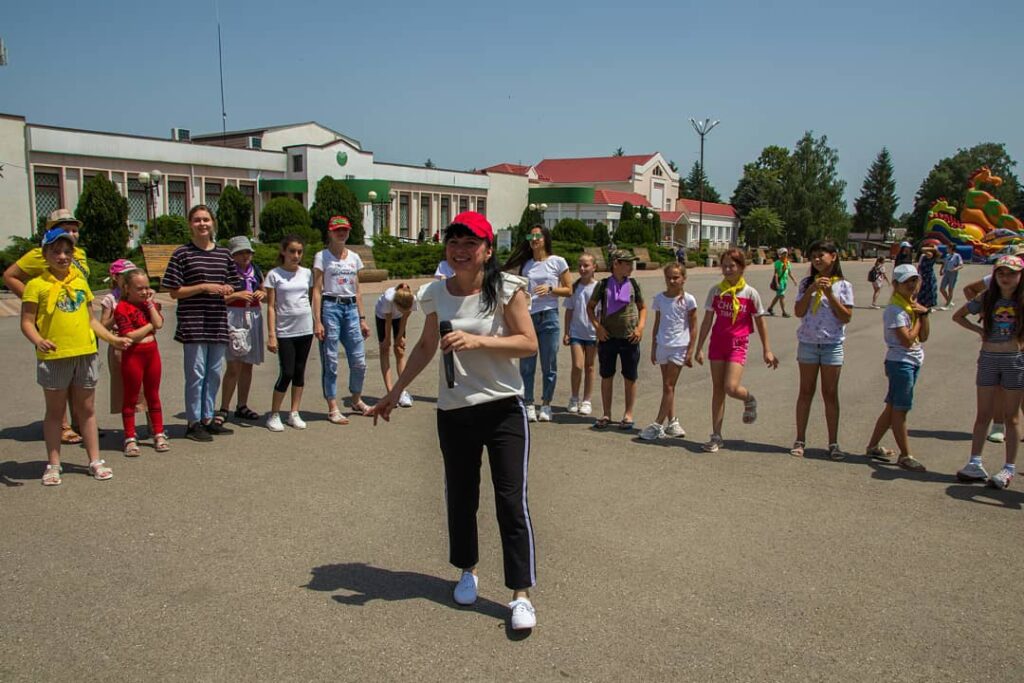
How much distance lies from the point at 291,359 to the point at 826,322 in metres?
4.78

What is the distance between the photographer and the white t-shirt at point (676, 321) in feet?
24.0

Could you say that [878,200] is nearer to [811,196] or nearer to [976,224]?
[811,196]

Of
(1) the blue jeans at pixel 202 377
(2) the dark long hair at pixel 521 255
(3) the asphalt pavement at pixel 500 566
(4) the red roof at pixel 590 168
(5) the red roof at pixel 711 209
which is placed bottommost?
(3) the asphalt pavement at pixel 500 566

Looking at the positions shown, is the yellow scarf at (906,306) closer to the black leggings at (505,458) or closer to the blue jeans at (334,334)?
the black leggings at (505,458)

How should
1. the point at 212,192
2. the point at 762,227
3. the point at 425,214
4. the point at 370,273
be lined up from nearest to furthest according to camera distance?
the point at 370,273
the point at 212,192
the point at 425,214
the point at 762,227

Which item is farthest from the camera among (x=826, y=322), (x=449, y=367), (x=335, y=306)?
(x=335, y=306)

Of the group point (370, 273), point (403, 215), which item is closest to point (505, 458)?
point (370, 273)

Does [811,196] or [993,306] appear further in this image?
[811,196]

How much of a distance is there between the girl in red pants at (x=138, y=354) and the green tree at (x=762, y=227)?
87.4 meters

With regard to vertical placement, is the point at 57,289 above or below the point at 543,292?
above

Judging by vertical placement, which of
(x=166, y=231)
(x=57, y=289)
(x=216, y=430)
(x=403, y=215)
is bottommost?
(x=216, y=430)

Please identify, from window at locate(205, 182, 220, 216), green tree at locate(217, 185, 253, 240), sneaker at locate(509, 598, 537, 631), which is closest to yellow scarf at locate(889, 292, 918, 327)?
sneaker at locate(509, 598, 537, 631)

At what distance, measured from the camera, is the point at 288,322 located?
24.3 feet

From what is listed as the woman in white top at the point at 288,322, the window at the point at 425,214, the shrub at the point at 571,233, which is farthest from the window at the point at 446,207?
the woman in white top at the point at 288,322
